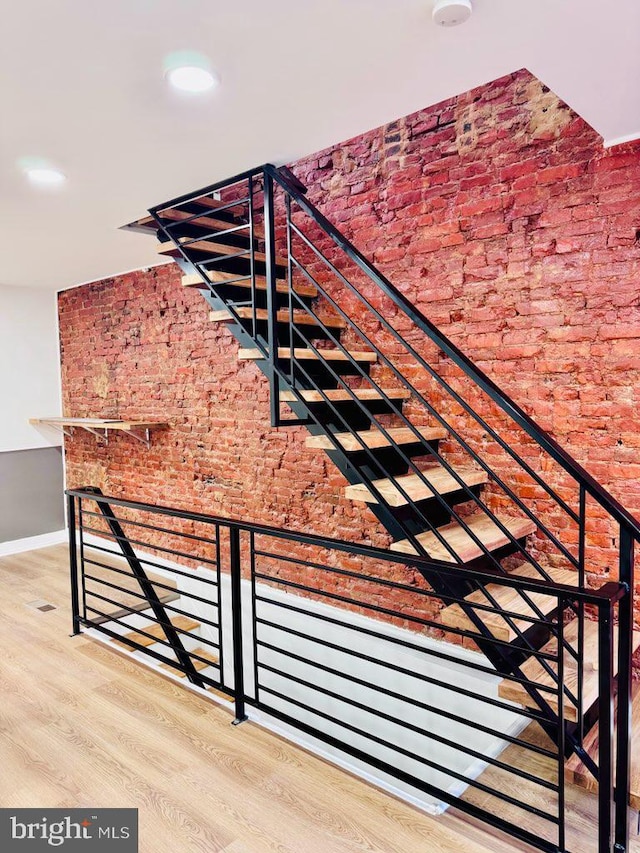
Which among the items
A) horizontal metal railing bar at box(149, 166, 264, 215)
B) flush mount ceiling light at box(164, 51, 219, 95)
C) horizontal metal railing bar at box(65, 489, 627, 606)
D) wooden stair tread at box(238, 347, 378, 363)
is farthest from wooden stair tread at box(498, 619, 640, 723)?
horizontal metal railing bar at box(149, 166, 264, 215)

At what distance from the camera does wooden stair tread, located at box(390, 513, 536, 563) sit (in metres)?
2.22

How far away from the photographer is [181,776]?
1993 millimetres

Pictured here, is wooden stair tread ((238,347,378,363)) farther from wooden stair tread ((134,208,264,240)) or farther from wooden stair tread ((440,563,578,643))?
wooden stair tread ((440,563,578,643))

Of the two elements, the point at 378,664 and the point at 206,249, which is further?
the point at 206,249

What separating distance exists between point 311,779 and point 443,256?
Result: 2331mm

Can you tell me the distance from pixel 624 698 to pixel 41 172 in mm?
2952

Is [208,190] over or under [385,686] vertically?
over

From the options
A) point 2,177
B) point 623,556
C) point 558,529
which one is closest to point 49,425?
point 2,177

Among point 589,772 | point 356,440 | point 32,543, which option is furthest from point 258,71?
point 32,543

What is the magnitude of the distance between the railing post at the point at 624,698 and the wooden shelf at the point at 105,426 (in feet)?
12.3

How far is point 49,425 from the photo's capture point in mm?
5676

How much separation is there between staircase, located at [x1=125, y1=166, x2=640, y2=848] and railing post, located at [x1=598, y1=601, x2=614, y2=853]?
2 cm

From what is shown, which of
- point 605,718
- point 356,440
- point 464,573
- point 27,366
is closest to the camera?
point 605,718

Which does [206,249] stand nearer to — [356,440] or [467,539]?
[356,440]
